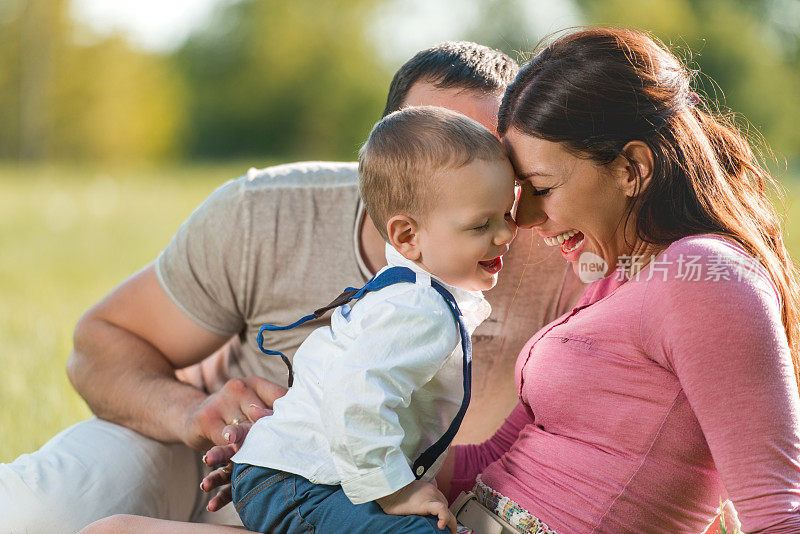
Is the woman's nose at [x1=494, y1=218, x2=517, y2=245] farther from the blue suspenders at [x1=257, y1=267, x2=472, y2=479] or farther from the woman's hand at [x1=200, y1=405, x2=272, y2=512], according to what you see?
the woman's hand at [x1=200, y1=405, x2=272, y2=512]

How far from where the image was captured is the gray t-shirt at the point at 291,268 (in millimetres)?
2869

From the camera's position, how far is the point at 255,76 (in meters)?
43.1

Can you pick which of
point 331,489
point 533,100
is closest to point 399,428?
point 331,489

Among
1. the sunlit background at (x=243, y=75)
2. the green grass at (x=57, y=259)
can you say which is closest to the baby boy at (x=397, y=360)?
the green grass at (x=57, y=259)

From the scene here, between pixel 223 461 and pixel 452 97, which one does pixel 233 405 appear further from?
pixel 452 97

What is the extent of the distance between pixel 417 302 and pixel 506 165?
40 cm

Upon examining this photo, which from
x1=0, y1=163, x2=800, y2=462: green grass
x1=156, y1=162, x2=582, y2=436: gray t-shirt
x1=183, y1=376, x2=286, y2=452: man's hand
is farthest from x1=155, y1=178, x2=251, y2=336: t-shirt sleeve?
x1=0, y1=163, x2=800, y2=462: green grass

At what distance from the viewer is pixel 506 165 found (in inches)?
83.3

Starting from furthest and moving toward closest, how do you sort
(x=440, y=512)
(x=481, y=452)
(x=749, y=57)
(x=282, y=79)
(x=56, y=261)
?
(x=282, y=79) < (x=749, y=57) < (x=56, y=261) < (x=481, y=452) < (x=440, y=512)

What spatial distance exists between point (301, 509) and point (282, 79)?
140 feet

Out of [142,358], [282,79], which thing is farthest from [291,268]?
[282,79]

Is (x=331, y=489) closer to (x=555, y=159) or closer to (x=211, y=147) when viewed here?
(x=555, y=159)

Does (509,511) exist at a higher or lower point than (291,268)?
lower

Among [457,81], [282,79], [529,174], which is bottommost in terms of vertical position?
[282,79]
